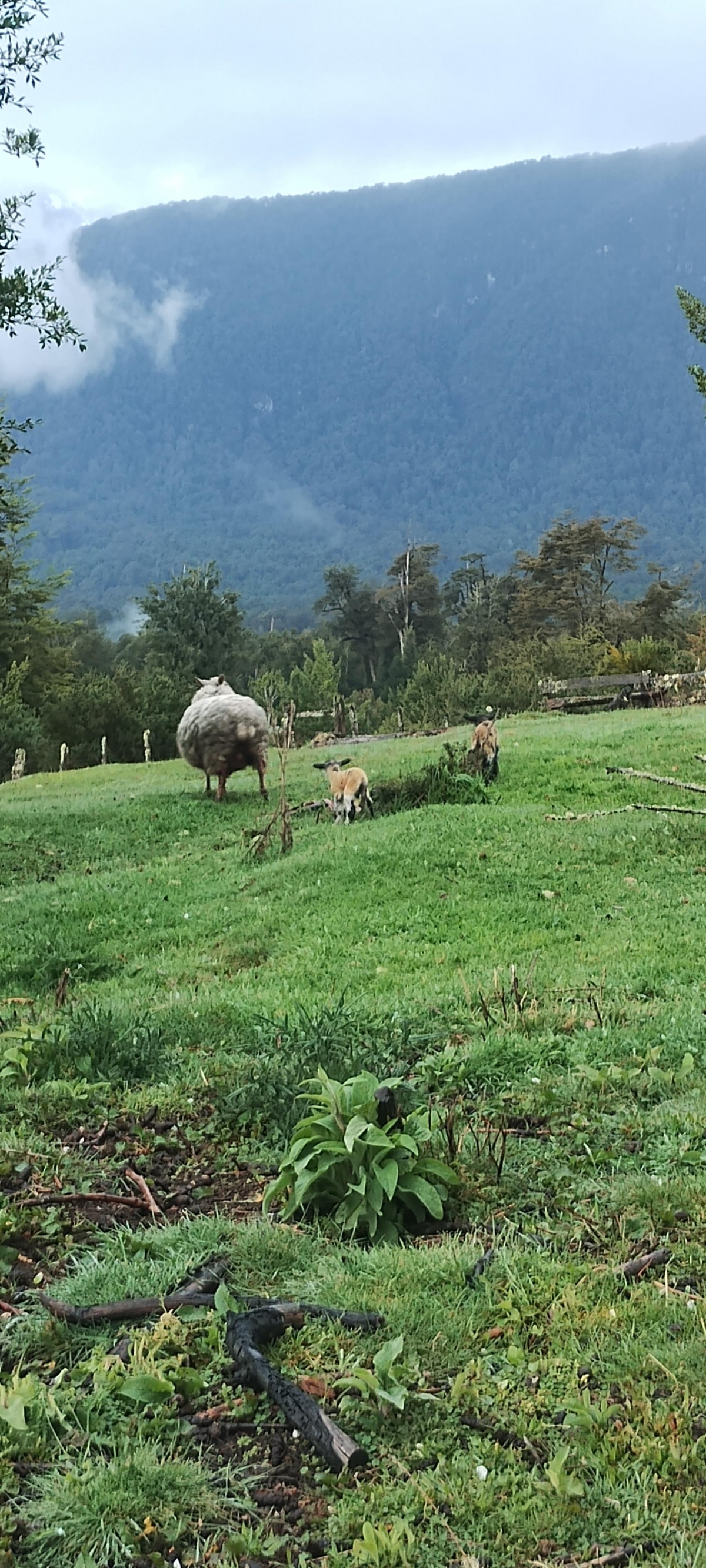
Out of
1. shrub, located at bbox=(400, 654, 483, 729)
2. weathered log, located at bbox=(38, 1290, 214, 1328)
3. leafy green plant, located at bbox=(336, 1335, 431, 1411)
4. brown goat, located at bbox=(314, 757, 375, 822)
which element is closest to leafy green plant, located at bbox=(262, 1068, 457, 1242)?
weathered log, located at bbox=(38, 1290, 214, 1328)

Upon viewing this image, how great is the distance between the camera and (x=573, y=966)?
7.81 metres

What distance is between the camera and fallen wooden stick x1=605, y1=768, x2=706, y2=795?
46.0 ft

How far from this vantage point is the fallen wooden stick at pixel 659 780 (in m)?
14.0

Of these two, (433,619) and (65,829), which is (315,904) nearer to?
(65,829)

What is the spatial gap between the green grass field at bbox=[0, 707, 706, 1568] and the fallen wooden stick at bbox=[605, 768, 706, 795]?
10.8 feet

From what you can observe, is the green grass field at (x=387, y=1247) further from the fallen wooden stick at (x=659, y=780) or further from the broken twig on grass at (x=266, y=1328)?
the fallen wooden stick at (x=659, y=780)

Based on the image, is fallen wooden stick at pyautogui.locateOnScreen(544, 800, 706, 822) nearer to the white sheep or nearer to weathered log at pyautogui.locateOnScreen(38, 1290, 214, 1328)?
the white sheep

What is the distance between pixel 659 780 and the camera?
1503cm

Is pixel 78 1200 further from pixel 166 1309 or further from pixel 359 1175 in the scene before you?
pixel 359 1175

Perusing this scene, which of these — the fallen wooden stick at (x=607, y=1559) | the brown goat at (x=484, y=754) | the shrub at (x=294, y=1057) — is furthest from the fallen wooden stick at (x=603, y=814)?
the fallen wooden stick at (x=607, y=1559)

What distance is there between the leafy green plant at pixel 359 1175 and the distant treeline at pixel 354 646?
11662 mm

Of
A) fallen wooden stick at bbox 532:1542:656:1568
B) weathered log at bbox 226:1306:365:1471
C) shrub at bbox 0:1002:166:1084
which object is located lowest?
fallen wooden stick at bbox 532:1542:656:1568

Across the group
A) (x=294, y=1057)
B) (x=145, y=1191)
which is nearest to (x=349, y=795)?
(x=294, y=1057)

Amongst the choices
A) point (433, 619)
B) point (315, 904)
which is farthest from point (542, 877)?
point (433, 619)
